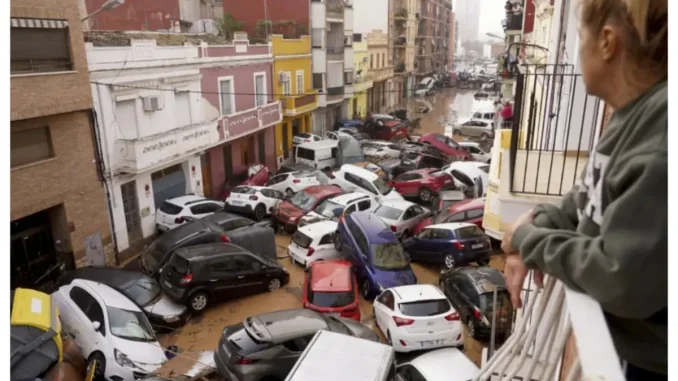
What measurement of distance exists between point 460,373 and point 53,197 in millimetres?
10608

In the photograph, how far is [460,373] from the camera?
300 inches

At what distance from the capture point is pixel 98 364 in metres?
8.44

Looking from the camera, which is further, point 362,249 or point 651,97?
point 362,249

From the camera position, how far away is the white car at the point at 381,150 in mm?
25641

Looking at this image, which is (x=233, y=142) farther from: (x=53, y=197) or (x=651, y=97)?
(x=651, y=97)

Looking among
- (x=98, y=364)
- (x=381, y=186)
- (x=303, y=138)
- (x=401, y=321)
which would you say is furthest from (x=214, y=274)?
(x=303, y=138)

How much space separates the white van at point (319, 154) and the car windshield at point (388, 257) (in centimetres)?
1170

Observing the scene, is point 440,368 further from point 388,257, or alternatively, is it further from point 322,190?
point 322,190

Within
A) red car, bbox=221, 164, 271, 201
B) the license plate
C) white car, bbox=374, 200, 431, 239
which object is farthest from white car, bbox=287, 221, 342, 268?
red car, bbox=221, 164, 271, 201

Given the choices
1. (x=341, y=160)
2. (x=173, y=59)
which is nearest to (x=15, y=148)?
(x=173, y=59)

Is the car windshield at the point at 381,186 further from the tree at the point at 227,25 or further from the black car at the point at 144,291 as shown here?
the tree at the point at 227,25

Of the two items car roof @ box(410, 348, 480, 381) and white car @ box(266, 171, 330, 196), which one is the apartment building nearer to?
white car @ box(266, 171, 330, 196)

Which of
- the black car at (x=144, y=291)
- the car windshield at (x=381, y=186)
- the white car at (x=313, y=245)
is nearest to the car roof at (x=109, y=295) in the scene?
the black car at (x=144, y=291)

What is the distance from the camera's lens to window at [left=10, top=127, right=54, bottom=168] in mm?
11455
